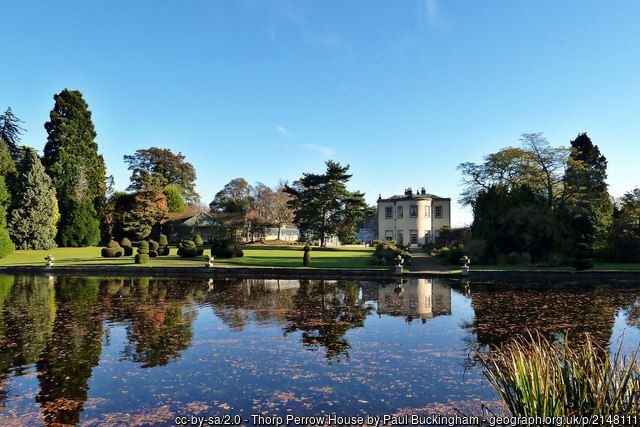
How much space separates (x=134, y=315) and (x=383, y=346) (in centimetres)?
755

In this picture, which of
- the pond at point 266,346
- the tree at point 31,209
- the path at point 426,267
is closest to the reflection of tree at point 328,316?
the pond at point 266,346

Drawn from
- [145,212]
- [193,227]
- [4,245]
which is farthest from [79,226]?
[193,227]

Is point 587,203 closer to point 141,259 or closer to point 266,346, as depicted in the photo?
point 266,346

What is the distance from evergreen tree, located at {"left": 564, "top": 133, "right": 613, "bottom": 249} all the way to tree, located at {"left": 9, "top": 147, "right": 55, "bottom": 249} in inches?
1730

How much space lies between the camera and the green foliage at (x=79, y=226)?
4344 cm

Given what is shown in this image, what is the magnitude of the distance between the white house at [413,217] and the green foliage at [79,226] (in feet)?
105

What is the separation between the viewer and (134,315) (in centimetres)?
1248

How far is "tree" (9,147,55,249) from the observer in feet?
127

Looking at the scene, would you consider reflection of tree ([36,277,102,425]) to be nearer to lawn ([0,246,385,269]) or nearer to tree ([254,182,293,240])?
lawn ([0,246,385,269])

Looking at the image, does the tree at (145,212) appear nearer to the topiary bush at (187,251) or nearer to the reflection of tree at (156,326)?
the topiary bush at (187,251)

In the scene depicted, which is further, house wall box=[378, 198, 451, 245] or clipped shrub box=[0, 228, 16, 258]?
house wall box=[378, 198, 451, 245]

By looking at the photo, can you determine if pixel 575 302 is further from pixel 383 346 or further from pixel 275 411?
pixel 275 411

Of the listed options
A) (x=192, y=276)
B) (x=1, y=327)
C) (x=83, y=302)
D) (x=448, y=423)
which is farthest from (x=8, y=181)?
(x=448, y=423)

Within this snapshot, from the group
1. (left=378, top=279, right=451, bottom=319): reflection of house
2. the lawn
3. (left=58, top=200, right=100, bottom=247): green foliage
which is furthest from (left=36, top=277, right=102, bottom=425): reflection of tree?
(left=58, top=200, right=100, bottom=247): green foliage
